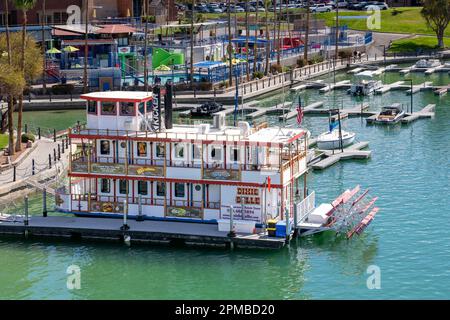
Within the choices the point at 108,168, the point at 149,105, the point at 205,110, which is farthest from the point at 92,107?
the point at 205,110

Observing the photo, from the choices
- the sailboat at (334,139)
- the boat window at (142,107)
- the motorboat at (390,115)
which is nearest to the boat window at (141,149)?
the boat window at (142,107)

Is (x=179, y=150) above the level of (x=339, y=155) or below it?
above

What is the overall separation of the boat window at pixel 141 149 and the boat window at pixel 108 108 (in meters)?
2.51

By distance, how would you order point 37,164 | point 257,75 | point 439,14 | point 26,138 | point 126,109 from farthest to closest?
point 439,14, point 257,75, point 26,138, point 37,164, point 126,109

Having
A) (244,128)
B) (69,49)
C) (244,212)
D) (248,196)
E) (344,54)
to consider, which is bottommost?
(244,212)

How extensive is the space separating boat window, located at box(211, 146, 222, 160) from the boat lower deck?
3969 millimetres

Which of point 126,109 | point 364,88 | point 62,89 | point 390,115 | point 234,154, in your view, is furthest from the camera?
point 364,88

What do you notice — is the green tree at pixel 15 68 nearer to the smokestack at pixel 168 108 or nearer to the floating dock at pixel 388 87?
the smokestack at pixel 168 108

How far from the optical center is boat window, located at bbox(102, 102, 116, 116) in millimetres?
61875

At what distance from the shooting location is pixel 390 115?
330 ft

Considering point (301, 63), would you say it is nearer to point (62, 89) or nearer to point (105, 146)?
point (62, 89)

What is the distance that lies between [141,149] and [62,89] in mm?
58836
